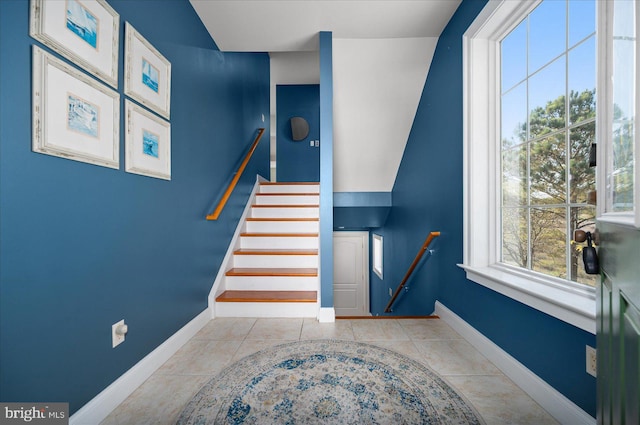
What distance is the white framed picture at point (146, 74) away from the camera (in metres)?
1.47

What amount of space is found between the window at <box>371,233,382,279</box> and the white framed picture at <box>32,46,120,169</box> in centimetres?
455

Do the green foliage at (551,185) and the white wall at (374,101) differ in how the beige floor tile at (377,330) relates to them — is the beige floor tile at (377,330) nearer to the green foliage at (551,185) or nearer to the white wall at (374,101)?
the green foliage at (551,185)

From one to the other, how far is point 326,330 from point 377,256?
3.54m

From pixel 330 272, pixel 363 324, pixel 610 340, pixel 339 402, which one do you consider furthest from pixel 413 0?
pixel 339 402

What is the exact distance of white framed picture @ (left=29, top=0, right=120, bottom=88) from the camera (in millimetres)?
1021

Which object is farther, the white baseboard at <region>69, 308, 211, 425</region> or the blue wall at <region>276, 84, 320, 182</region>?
the blue wall at <region>276, 84, 320, 182</region>

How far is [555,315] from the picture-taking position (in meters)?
1.24

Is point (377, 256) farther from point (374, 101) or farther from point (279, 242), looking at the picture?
point (374, 101)

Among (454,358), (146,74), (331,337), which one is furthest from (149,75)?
(454,358)

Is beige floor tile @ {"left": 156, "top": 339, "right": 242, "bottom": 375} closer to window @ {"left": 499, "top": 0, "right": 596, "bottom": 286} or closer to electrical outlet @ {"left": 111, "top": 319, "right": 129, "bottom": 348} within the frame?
electrical outlet @ {"left": 111, "top": 319, "right": 129, "bottom": 348}

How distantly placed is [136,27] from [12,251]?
1.29m

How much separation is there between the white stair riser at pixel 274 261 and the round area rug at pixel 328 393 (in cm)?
118

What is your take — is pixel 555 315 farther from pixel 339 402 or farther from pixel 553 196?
pixel 339 402

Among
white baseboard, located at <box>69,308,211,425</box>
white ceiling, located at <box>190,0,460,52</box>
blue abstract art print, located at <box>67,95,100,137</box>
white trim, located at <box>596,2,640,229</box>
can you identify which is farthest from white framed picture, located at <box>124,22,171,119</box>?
white trim, located at <box>596,2,640,229</box>
